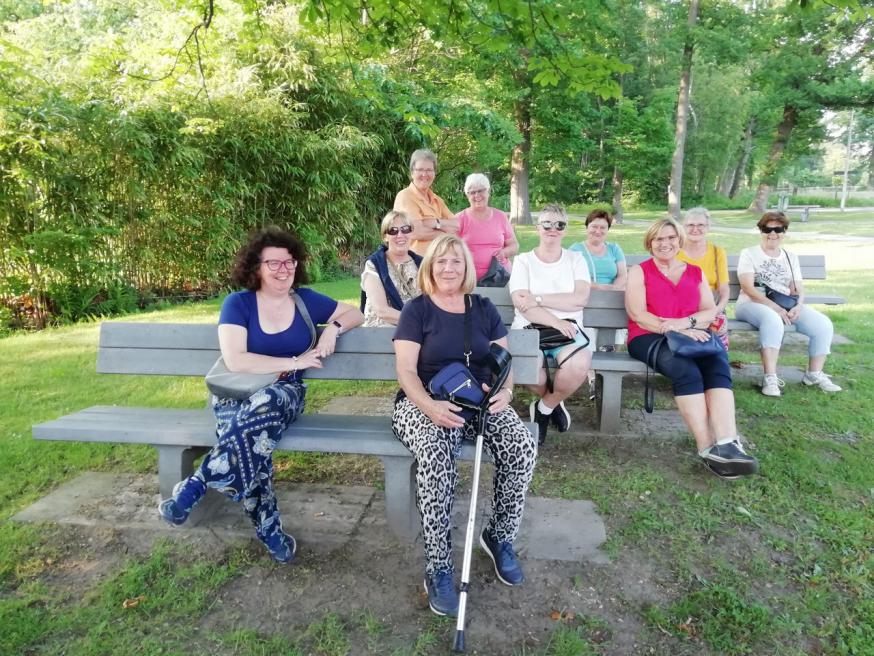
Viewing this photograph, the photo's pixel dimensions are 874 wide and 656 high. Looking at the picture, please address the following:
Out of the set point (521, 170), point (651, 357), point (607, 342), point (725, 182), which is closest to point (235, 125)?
point (607, 342)

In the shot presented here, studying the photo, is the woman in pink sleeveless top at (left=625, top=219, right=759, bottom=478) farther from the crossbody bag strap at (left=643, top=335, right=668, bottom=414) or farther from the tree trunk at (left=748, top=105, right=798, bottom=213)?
the tree trunk at (left=748, top=105, right=798, bottom=213)

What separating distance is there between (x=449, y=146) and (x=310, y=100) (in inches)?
204

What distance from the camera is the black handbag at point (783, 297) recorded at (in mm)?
4918

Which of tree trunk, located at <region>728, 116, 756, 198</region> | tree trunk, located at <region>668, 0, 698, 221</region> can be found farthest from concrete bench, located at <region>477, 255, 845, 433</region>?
tree trunk, located at <region>728, 116, 756, 198</region>

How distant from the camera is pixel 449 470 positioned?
8.19 ft

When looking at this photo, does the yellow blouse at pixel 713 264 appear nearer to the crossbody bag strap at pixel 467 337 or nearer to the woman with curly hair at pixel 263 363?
the crossbody bag strap at pixel 467 337

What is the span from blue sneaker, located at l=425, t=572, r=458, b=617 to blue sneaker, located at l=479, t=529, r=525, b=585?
21 centimetres

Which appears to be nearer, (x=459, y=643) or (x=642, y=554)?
(x=459, y=643)

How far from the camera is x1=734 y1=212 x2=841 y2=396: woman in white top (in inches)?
186

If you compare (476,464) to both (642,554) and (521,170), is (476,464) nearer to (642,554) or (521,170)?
(642,554)

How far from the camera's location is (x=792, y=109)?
81.8 ft

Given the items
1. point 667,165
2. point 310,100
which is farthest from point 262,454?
point 667,165

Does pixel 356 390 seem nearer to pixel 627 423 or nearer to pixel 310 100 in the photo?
pixel 627 423

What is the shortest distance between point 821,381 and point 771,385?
48cm
